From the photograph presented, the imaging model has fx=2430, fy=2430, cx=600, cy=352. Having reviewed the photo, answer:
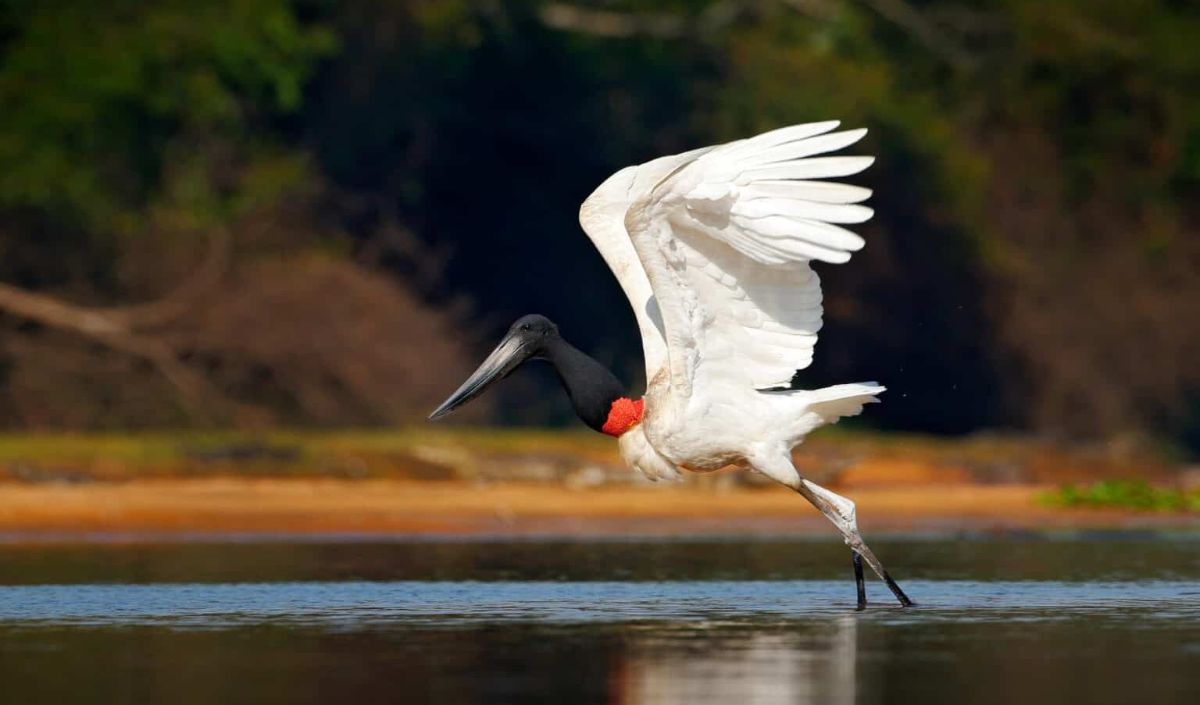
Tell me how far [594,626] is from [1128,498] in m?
9.85

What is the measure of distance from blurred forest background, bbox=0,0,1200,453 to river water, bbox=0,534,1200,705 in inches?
330

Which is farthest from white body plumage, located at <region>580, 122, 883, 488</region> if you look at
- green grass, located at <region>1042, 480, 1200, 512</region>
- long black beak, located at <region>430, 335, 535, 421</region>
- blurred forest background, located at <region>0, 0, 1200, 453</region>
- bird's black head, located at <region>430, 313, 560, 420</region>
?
blurred forest background, located at <region>0, 0, 1200, 453</region>

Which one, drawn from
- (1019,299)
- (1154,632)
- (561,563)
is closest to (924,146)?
(1019,299)

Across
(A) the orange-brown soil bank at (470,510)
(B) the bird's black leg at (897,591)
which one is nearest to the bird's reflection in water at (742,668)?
(B) the bird's black leg at (897,591)

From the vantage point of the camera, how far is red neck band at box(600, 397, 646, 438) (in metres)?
12.2

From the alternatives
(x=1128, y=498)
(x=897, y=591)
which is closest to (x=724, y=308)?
(x=897, y=591)

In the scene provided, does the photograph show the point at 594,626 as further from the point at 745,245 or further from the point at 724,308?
the point at 745,245

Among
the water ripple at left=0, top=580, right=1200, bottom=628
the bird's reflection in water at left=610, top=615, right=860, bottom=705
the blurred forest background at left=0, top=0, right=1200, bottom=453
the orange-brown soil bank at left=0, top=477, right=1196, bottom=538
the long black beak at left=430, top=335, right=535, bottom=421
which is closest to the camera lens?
the bird's reflection in water at left=610, top=615, right=860, bottom=705

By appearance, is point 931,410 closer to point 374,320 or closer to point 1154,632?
point 374,320

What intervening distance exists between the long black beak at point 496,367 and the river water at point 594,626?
1029 millimetres

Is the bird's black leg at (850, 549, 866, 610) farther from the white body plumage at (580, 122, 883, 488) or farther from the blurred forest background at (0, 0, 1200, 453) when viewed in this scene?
the blurred forest background at (0, 0, 1200, 453)

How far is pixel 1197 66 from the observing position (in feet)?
90.8

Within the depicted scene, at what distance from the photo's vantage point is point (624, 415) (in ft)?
40.2

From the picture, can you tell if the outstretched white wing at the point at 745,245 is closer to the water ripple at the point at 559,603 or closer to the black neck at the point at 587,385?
the black neck at the point at 587,385
